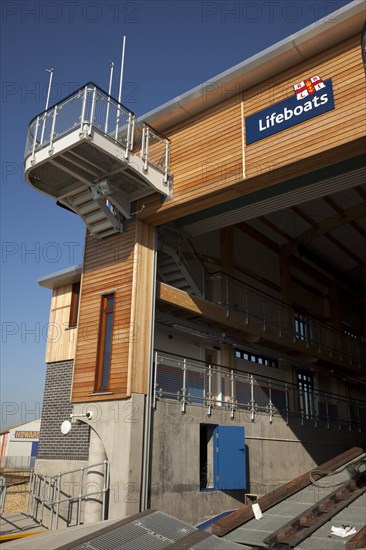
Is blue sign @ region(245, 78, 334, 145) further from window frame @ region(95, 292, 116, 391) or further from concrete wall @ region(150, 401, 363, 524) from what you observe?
concrete wall @ region(150, 401, 363, 524)

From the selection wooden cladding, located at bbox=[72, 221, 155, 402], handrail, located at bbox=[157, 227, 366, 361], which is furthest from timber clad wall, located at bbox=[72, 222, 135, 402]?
handrail, located at bbox=[157, 227, 366, 361]

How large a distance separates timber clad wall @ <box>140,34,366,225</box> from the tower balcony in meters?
0.55

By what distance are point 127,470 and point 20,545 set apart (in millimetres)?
3660

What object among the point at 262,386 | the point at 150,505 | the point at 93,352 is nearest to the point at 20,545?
the point at 150,505

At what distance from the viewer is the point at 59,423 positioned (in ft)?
48.7

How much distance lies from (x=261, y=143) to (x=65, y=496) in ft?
33.7

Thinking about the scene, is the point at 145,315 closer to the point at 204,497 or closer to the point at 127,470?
the point at 127,470

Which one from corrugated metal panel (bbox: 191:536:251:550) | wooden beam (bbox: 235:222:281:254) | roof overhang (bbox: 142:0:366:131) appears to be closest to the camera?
corrugated metal panel (bbox: 191:536:251:550)

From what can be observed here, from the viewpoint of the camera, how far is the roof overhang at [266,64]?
10344 millimetres

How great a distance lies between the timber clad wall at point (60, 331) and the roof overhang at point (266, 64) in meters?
6.82

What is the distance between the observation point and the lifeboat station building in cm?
1077

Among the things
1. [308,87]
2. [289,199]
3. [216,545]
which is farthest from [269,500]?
[308,87]

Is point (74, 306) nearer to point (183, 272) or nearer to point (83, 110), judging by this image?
point (183, 272)

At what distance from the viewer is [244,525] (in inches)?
399
